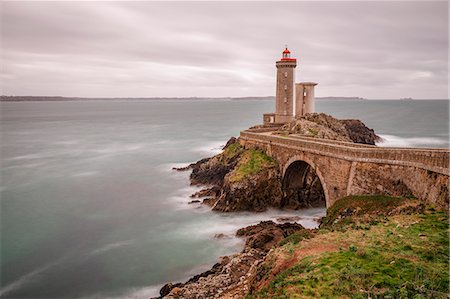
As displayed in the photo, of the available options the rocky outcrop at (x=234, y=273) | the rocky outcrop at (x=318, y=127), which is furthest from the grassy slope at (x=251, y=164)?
the rocky outcrop at (x=234, y=273)

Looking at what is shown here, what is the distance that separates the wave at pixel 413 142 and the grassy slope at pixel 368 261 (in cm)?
4718

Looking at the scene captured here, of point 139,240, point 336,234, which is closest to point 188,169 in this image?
point 139,240

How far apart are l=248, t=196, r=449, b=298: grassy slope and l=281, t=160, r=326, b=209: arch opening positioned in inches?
467

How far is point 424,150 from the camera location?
16.3 m

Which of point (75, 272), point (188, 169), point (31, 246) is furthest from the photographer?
point (188, 169)

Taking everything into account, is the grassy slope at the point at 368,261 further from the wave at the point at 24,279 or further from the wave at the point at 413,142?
the wave at the point at 413,142

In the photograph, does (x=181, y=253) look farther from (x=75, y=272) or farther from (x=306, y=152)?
(x=306, y=152)

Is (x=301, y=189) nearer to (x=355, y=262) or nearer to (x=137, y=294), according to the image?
(x=137, y=294)

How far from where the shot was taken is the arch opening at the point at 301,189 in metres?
27.8

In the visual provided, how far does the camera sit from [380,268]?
1027cm

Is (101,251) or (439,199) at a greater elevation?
(439,199)

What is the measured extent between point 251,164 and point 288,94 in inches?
549

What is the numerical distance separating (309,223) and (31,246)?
19.1 metres

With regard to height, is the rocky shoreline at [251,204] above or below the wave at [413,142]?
below
